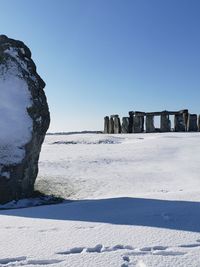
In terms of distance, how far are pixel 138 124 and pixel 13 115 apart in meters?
15.8

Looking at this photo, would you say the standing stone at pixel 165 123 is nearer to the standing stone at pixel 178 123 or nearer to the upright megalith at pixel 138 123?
the standing stone at pixel 178 123

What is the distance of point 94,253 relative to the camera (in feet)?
9.91

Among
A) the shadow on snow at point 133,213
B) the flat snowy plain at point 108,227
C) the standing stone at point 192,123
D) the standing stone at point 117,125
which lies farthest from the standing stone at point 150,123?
the shadow on snow at point 133,213

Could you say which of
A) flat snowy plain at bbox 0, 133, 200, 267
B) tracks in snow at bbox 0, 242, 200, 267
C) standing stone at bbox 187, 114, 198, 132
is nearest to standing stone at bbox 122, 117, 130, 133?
standing stone at bbox 187, 114, 198, 132

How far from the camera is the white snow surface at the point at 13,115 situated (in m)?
6.09

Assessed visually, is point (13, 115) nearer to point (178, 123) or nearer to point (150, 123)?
point (150, 123)

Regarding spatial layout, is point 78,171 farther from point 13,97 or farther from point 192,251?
point 192,251

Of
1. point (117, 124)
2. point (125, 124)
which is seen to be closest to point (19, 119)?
point (125, 124)

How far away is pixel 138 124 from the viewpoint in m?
21.8

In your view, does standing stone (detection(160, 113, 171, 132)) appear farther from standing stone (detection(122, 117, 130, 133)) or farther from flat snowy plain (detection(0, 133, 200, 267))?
flat snowy plain (detection(0, 133, 200, 267))

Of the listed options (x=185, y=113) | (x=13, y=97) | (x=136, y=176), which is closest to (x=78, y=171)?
(x=136, y=176)

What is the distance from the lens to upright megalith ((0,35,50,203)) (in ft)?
19.6

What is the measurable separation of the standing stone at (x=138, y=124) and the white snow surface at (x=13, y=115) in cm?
1529

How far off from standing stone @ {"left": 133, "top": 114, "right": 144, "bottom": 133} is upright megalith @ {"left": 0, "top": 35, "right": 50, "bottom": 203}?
48.8 feet
